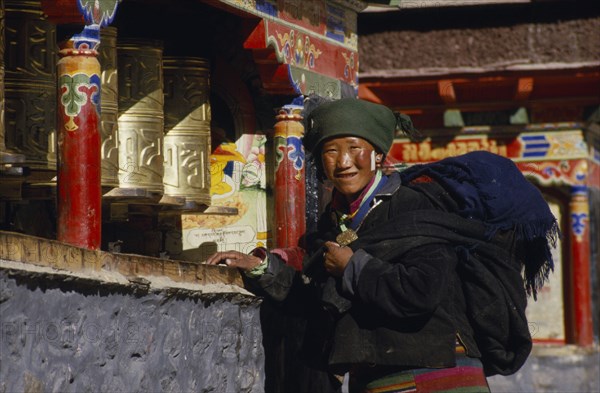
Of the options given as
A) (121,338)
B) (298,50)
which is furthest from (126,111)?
(121,338)

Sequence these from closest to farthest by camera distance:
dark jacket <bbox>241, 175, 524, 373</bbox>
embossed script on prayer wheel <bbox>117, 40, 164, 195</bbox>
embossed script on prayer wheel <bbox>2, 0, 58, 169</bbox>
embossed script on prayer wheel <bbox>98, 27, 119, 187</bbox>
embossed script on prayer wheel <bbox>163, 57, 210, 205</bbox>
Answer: dark jacket <bbox>241, 175, 524, 373</bbox> < embossed script on prayer wheel <bbox>2, 0, 58, 169</bbox> < embossed script on prayer wheel <bbox>98, 27, 119, 187</bbox> < embossed script on prayer wheel <bbox>117, 40, 164, 195</bbox> < embossed script on prayer wheel <bbox>163, 57, 210, 205</bbox>

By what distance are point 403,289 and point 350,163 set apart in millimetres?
533

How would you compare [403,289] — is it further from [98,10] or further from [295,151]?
[295,151]

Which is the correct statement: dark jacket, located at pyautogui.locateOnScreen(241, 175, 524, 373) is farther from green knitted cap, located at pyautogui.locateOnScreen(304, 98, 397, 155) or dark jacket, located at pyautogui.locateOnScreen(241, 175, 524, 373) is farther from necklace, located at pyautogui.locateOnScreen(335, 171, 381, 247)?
green knitted cap, located at pyautogui.locateOnScreen(304, 98, 397, 155)

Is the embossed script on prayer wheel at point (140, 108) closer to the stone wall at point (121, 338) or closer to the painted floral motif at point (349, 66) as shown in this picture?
the stone wall at point (121, 338)

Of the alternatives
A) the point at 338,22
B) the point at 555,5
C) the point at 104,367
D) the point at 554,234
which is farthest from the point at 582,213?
the point at 104,367

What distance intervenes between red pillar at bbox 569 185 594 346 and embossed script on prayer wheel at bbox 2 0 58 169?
28.5 ft

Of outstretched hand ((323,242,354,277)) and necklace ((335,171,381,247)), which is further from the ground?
necklace ((335,171,381,247))

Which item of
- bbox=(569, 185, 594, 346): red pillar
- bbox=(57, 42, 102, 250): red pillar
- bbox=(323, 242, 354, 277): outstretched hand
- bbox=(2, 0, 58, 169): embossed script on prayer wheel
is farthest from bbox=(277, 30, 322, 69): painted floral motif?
bbox=(569, 185, 594, 346): red pillar

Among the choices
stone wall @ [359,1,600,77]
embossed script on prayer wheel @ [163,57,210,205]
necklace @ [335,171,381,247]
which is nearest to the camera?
necklace @ [335,171,381,247]

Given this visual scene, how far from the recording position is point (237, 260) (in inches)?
210

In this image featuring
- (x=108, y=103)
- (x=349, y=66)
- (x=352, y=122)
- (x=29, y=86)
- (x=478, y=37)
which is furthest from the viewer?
(x=478, y=37)

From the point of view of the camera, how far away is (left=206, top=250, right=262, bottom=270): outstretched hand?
17.4 feet

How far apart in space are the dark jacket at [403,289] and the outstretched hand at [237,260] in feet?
1.21
